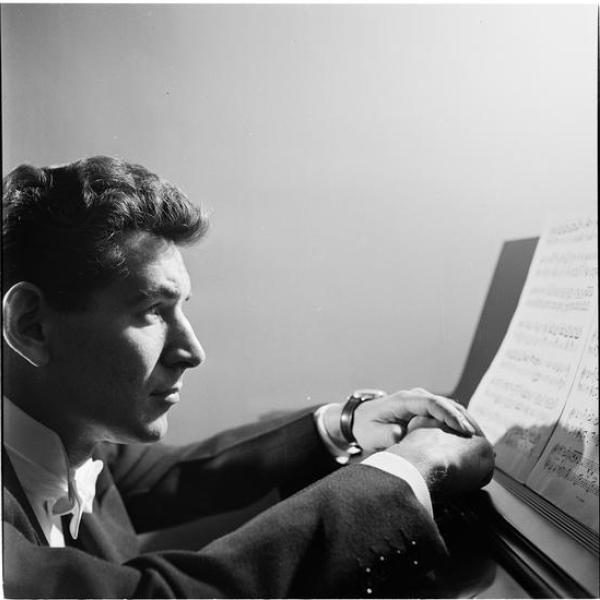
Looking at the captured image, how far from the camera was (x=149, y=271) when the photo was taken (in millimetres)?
1307

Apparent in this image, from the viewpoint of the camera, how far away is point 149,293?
1.31 meters

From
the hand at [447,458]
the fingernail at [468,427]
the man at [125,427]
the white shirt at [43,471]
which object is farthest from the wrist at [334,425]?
the white shirt at [43,471]

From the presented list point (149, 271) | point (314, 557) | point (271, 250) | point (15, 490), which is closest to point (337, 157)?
point (271, 250)

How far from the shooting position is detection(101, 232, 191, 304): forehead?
1.29m

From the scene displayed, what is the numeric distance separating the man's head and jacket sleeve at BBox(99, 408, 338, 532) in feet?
0.21

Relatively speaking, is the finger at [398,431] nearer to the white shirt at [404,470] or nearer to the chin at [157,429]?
the white shirt at [404,470]

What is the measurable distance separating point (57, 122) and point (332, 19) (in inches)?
22.3

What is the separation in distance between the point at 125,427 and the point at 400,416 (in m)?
0.52

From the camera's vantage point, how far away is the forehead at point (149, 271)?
1294 mm

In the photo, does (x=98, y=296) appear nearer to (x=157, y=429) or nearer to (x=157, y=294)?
(x=157, y=294)

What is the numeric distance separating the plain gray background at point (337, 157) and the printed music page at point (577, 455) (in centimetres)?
21

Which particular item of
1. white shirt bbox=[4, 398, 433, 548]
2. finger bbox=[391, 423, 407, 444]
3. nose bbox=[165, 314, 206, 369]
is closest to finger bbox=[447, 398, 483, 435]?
finger bbox=[391, 423, 407, 444]

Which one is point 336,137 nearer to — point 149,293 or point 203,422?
point 149,293

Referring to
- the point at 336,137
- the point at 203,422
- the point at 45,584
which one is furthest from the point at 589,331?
the point at 45,584
